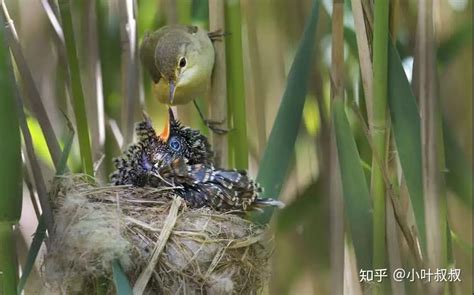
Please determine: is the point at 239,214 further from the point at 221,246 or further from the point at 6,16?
the point at 6,16

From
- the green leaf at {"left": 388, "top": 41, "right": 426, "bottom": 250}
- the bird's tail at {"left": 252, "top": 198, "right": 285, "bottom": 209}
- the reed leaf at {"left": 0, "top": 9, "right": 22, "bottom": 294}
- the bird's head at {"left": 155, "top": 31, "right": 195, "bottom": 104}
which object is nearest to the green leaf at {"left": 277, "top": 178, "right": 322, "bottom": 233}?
the bird's tail at {"left": 252, "top": 198, "right": 285, "bottom": 209}

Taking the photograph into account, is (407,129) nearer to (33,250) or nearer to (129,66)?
(129,66)

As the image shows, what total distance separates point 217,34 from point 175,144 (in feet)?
0.55

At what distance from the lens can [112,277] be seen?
2.98ft

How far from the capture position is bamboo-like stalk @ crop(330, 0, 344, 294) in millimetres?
1005

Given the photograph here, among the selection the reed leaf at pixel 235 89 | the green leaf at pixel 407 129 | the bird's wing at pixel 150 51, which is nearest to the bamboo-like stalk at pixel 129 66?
the bird's wing at pixel 150 51

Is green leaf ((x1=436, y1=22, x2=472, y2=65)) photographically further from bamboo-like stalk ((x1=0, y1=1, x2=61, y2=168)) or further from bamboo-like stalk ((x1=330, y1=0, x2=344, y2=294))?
bamboo-like stalk ((x1=0, y1=1, x2=61, y2=168))

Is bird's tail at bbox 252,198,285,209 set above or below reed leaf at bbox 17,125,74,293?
above

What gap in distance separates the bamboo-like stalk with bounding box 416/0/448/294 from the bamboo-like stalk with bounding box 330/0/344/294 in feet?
0.37

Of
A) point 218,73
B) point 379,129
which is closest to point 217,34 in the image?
point 218,73

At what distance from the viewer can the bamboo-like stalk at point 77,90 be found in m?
0.98

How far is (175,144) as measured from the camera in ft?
3.27

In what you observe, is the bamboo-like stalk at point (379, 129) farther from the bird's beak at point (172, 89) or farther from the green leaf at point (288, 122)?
the bird's beak at point (172, 89)

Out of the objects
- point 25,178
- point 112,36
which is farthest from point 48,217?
point 112,36
